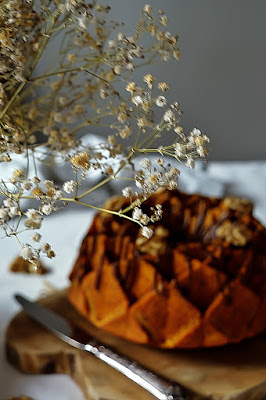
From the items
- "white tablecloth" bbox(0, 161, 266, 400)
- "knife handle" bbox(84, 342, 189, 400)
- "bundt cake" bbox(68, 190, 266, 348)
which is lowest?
"white tablecloth" bbox(0, 161, 266, 400)

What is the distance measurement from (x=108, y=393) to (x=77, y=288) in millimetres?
87

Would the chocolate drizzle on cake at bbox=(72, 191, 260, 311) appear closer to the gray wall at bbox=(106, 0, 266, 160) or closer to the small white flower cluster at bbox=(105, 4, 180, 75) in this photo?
the small white flower cluster at bbox=(105, 4, 180, 75)

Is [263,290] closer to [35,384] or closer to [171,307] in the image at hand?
[171,307]

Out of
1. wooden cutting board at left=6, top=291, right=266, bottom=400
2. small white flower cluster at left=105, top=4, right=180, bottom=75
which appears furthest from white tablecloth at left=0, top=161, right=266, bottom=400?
small white flower cluster at left=105, top=4, right=180, bottom=75

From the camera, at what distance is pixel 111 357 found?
1.41 ft

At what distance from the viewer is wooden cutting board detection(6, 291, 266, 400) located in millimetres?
410

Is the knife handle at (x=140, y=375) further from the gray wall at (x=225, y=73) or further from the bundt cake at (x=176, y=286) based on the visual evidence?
the gray wall at (x=225, y=73)

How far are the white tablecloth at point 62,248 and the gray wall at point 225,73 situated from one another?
0.08m

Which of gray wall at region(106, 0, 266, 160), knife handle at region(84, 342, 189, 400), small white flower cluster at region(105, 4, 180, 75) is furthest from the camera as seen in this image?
gray wall at region(106, 0, 266, 160)

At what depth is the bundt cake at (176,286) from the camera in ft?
1.36

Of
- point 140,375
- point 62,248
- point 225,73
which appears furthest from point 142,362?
point 225,73

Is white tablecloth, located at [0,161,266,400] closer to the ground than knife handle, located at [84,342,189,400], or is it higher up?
closer to the ground

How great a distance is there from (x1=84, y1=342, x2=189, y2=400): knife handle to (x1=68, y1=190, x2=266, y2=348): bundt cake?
0.02 metres

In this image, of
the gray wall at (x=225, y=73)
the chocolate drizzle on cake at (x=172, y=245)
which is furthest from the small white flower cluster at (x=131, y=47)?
the gray wall at (x=225, y=73)
